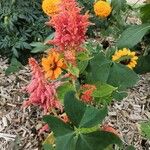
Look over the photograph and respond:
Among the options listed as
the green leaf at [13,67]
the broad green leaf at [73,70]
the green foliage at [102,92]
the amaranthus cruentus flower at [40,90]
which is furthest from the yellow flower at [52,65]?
the green leaf at [13,67]

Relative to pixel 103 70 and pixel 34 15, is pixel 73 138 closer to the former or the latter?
pixel 103 70

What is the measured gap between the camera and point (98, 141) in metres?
2.12

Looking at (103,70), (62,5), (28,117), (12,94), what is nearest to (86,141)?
(62,5)

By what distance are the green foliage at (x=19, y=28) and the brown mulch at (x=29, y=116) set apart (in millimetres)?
172

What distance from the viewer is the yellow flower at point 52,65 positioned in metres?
2.54

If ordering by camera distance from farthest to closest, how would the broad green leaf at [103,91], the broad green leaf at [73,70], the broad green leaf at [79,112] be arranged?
the broad green leaf at [103,91]
the broad green leaf at [73,70]
the broad green leaf at [79,112]

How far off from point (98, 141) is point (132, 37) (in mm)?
1445

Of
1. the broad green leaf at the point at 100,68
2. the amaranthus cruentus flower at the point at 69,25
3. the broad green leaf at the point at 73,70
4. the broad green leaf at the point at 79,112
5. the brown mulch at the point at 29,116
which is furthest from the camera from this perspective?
the brown mulch at the point at 29,116

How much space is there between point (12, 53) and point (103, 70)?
1.01 meters

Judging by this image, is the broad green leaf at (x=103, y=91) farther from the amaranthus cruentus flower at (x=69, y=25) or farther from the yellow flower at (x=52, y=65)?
the amaranthus cruentus flower at (x=69, y=25)

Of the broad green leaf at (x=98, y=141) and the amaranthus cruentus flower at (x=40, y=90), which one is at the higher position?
the amaranthus cruentus flower at (x=40, y=90)

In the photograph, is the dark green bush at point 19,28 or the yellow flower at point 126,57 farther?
the dark green bush at point 19,28

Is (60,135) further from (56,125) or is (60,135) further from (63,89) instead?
(63,89)

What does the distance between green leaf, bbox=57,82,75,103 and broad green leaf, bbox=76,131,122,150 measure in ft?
1.36
